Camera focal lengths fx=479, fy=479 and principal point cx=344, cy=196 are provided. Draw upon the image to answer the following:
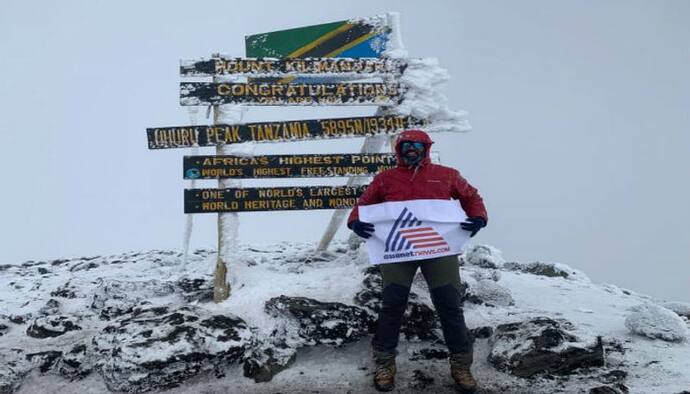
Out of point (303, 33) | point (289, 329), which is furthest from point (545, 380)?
point (303, 33)

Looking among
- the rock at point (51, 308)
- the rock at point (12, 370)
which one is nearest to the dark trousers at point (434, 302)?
the rock at point (12, 370)

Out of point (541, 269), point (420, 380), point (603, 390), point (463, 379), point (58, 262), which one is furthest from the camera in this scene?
point (58, 262)

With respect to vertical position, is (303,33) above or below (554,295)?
above

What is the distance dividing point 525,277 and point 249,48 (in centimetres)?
625

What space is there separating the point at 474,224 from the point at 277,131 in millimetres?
3191

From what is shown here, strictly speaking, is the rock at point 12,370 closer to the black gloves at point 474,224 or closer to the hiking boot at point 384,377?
the hiking boot at point 384,377

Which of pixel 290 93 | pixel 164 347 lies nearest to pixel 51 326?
pixel 164 347

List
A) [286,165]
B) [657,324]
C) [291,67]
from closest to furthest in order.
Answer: [657,324] < [286,165] < [291,67]

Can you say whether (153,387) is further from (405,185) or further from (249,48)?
(249,48)

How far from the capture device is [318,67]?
7027mm

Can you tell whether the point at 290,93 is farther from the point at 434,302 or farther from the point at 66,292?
the point at 66,292

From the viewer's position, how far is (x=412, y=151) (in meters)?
4.83

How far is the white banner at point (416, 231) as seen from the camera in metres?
4.78

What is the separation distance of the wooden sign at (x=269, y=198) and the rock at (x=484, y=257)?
3590mm
